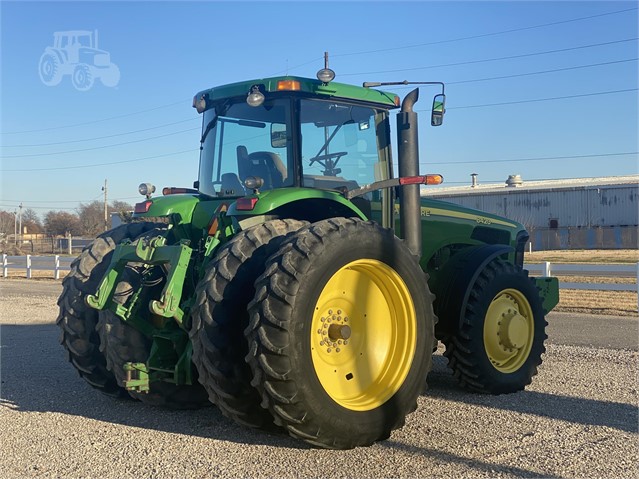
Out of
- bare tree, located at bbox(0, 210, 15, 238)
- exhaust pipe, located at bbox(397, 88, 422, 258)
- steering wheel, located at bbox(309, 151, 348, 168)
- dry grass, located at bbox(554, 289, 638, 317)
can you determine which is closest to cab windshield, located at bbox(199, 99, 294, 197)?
steering wheel, located at bbox(309, 151, 348, 168)

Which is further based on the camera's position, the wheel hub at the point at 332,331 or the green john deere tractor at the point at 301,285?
the wheel hub at the point at 332,331

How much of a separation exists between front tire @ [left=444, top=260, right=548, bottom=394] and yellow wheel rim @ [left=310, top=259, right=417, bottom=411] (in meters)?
1.38

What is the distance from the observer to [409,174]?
19.8 ft

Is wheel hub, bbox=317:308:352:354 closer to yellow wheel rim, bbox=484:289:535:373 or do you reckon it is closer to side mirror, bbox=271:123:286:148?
side mirror, bbox=271:123:286:148

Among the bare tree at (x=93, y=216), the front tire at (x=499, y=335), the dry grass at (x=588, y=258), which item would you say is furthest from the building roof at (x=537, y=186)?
the front tire at (x=499, y=335)

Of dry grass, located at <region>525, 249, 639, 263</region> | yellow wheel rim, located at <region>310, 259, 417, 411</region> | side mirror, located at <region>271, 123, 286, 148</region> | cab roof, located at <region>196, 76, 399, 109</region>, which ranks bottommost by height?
dry grass, located at <region>525, 249, 639, 263</region>

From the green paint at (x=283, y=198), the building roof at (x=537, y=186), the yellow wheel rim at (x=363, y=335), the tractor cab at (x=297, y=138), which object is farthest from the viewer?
the building roof at (x=537, y=186)

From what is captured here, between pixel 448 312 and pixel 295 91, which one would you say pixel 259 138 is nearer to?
pixel 295 91

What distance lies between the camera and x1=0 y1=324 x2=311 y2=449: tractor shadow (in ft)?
16.7

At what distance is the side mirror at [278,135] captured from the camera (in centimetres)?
580

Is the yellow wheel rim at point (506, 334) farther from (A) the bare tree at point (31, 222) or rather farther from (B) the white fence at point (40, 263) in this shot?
(A) the bare tree at point (31, 222)

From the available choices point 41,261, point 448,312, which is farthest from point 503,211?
point 448,312

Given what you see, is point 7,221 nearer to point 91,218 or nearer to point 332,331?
point 91,218

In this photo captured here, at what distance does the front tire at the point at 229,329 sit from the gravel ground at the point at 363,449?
35cm
